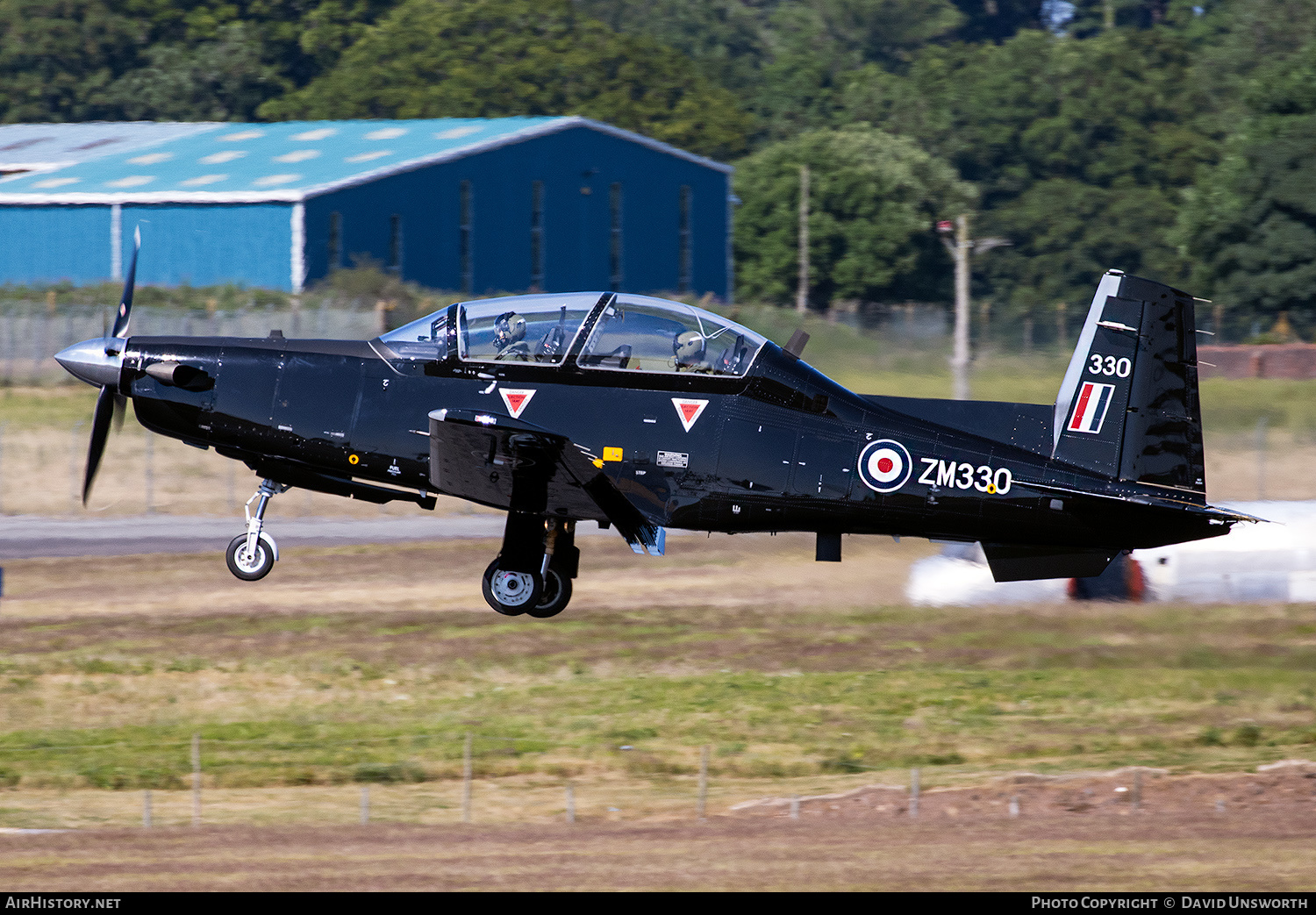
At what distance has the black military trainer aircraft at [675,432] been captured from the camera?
1638cm

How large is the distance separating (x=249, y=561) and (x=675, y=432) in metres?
4.63

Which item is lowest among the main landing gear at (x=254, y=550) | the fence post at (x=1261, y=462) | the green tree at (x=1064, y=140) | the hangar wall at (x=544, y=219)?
the main landing gear at (x=254, y=550)

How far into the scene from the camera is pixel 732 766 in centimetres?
2706

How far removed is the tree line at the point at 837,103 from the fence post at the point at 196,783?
47076 mm

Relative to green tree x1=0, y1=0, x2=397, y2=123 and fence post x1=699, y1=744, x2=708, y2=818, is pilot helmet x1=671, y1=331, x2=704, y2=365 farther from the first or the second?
green tree x1=0, y1=0, x2=397, y2=123

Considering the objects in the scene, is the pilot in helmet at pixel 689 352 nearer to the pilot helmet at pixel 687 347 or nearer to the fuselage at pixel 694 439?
the pilot helmet at pixel 687 347

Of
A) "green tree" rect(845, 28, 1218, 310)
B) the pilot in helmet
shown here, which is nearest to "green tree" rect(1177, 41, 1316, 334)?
"green tree" rect(845, 28, 1218, 310)

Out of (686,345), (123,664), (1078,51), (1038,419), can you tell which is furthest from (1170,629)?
(1078,51)

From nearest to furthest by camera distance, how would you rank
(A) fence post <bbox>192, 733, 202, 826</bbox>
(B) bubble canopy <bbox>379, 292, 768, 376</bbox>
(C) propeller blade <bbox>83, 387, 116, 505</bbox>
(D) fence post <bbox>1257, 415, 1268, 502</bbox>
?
(B) bubble canopy <bbox>379, 292, 768, 376</bbox> < (C) propeller blade <bbox>83, 387, 116, 505</bbox> < (A) fence post <bbox>192, 733, 202, 826</bbox> < (D) fence post <bbox>1257, 415, 1268, 502</bbox>

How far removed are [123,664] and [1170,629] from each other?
57.2 ft

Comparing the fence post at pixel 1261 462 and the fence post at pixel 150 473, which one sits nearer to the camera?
the fence post at pixel 1261 462

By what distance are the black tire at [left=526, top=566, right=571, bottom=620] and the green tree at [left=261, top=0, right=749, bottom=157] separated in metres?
64.4

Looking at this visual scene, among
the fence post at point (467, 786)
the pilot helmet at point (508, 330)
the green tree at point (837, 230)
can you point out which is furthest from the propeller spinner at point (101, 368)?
the green tree at point (837, 230)

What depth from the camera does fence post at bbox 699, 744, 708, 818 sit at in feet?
83.7
